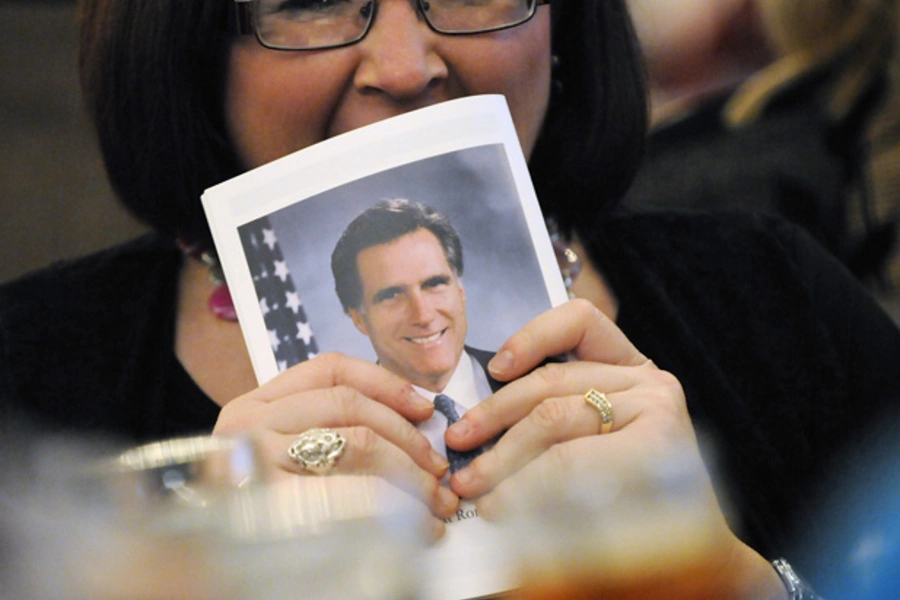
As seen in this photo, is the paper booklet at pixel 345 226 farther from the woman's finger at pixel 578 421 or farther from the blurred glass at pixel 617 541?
the blurred glass at pixel 617 541

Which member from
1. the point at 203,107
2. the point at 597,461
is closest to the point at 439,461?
the point at 597,461

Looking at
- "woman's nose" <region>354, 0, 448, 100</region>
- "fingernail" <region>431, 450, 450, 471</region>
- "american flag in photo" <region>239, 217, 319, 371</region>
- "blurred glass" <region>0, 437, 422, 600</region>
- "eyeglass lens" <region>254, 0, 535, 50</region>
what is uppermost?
"eyeglass lens" <region>254, 0, 535, 50</region>

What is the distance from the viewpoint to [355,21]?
3.01 feet

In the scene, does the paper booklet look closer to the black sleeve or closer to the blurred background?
the black sleeve

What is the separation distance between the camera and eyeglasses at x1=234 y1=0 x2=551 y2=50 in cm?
92

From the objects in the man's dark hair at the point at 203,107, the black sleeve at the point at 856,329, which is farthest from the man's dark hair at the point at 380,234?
the black sleeve at the point at 856,329

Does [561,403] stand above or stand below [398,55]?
below

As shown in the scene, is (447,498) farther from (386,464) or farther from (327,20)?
(327,20)

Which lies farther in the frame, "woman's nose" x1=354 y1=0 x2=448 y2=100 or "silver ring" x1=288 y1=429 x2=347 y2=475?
"woman's nose" x1=354 y1=0 x2=448 y2=100

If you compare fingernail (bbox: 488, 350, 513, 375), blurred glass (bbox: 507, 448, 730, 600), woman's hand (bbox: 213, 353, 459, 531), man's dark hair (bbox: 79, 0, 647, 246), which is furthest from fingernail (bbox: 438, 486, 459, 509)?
man's dark hair (bbox: 79, 0, 647, 246)

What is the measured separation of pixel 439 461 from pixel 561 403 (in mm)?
94

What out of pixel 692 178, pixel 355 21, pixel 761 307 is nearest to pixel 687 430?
pixel 355 21

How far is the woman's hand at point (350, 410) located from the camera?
63 centimetres

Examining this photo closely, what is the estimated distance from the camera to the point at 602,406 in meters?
0.70
